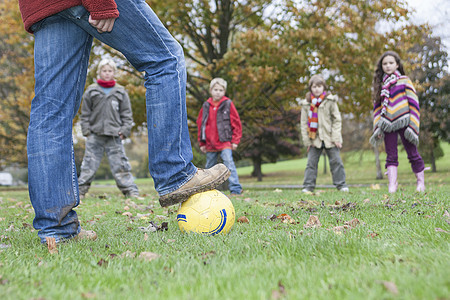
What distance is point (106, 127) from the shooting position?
6941 millimetres

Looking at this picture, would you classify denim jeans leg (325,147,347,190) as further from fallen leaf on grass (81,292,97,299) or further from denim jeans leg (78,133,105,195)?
fallen leaf on grass (81,292,97,299)

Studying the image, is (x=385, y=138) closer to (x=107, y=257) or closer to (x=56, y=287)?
(x=107, y=257)

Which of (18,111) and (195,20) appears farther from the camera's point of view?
(18,111)

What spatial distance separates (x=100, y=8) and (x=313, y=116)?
5578mm

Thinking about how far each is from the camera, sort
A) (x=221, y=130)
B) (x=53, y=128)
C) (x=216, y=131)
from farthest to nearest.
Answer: (x=216, y=131) < (x=221, y=130) < (x=53, y=128)

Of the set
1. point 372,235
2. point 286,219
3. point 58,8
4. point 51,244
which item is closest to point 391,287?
point 372,235

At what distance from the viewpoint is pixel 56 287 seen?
56.6 inches

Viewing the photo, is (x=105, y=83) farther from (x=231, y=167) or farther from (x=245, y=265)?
(x=245, y=265)

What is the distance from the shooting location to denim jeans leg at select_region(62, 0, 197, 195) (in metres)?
2.33

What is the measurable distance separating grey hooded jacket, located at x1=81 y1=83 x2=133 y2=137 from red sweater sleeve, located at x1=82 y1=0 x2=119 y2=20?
5.00 metres

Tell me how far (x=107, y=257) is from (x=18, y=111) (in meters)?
17.9

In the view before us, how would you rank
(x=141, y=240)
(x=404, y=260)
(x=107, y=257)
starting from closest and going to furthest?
1. (x=404, y=260)
2. (x=107, y=257)
3. (x=141, y=240)

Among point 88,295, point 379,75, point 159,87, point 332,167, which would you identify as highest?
point 379,75

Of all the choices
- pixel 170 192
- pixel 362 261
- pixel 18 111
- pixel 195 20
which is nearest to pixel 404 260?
pixel 362 261
